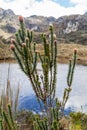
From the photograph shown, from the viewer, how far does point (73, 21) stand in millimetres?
161000

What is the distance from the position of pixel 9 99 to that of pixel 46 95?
2.04 metres

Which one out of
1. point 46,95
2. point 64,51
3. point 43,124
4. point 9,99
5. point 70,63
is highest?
point 70,63

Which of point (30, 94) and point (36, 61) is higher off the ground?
point (36, 61)

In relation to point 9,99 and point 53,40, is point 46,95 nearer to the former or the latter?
point 53,40

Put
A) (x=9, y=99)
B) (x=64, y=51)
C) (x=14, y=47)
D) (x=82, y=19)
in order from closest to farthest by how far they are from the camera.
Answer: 1. (x=14, y=47)
2. (x=9, y=99)
3. (x=64, y=51)
4. (x=82, y=19)

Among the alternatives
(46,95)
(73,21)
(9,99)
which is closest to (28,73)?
(46,95)

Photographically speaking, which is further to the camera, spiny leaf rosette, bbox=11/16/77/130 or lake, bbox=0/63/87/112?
lake, bbox=0/63/87/112

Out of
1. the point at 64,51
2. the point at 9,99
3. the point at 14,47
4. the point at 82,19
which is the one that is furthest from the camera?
the point at 82,19

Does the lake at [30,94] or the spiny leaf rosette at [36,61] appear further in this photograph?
the lake at [30,94]

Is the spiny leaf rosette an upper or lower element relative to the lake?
upper

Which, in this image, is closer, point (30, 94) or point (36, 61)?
point (36, 61)

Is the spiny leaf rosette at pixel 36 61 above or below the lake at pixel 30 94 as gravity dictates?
above

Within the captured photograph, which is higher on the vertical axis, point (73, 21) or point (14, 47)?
point (14, 47)

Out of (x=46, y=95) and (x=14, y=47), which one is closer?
(x=14, y=47)
